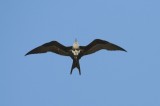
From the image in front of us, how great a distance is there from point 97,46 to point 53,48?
2.19 metres

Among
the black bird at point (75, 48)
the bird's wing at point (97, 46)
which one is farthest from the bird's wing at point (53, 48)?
the bird's wing at point (97, 46)

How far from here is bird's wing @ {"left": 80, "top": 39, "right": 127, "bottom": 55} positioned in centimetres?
1282

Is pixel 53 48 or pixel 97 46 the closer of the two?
pixel 97 46

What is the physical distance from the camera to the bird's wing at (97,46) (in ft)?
42.1

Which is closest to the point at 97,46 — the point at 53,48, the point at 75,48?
the point at 75,48

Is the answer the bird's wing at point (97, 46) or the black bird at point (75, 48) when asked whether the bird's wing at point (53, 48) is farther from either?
the bird's wing at point (97, 46)

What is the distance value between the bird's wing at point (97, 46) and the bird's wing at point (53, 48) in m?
0.83

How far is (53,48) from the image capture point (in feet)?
43.4

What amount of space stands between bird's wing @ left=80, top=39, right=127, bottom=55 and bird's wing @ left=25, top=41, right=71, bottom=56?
0.83m

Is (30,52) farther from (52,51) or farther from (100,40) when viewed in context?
(100,40)

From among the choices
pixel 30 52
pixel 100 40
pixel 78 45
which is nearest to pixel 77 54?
pixel 78 45

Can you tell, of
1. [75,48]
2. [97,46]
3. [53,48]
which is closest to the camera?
[75,48]

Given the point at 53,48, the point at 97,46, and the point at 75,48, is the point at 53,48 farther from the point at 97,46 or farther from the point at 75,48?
the point at 97,46

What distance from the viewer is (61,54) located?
13203mm
